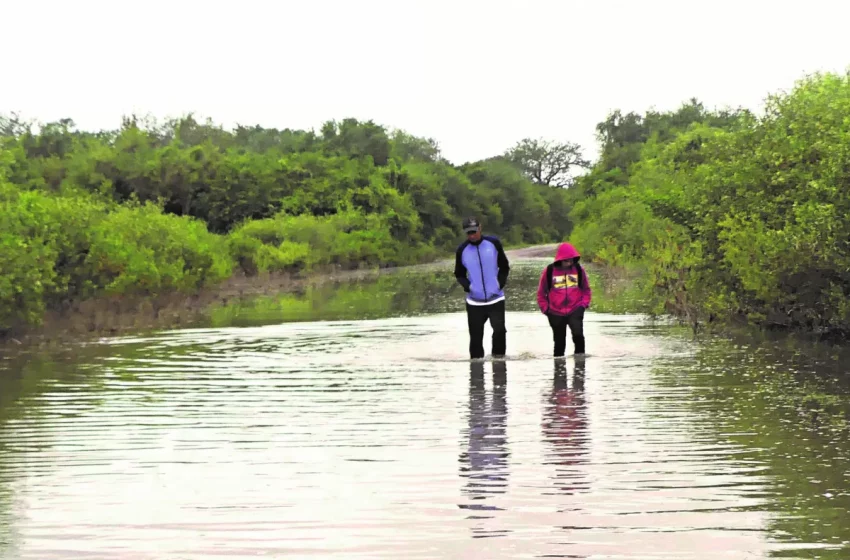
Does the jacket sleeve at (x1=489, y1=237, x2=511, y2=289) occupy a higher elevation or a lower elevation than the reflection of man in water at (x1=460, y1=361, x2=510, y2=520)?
higher

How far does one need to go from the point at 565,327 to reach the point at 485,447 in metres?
6.37

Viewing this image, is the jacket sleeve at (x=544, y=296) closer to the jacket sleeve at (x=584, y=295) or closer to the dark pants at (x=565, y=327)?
the dark pants at (x=565, y=327)

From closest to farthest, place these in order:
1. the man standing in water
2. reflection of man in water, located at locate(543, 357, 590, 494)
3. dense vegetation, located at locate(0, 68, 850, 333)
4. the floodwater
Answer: the floodwater, reflection of man in water, located at locate(543, 357, 590, 494), the man standing in water, dense vegetation, located at locate(0, 68, 850, 333)

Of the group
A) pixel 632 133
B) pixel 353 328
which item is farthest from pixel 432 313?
pixel 632 133

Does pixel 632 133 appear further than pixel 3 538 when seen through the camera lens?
Yes

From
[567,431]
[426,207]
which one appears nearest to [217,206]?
[426,207]

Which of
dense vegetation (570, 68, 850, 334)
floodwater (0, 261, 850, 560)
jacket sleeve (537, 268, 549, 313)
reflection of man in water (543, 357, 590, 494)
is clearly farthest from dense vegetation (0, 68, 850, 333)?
reflection of man in water (543, 357, 590, 494)

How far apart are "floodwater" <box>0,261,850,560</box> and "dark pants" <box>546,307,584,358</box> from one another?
0.24m

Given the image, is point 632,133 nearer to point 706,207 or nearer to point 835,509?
point 706,207

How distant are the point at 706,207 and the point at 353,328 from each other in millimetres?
6581

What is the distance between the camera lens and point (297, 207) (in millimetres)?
74250

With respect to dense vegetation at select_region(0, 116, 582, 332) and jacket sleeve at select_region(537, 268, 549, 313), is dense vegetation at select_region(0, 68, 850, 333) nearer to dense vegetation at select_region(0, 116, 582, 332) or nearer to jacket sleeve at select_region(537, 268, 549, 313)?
dense vegetation at select_region(0, 116, 582, 332)

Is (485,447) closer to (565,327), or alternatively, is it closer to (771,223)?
(565,327)

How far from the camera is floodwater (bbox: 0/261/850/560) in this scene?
21.3 feet
